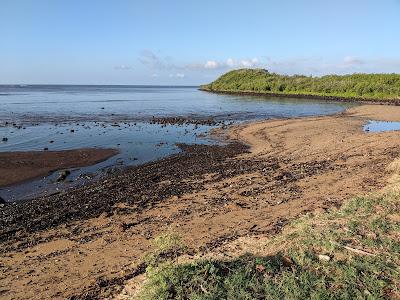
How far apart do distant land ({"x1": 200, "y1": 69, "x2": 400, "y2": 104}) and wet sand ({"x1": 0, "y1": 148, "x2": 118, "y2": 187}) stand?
1788 inches

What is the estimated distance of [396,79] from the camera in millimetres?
67875

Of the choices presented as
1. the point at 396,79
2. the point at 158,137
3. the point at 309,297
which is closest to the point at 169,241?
the point at 309,297

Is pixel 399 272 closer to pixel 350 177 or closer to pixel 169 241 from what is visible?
pixel 169 241

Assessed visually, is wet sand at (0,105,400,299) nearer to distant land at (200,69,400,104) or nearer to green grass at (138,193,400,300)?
green grass at (138,193,400,300)

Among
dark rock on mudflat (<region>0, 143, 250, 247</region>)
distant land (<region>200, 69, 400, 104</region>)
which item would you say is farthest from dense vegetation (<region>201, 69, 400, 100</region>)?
dark rock on mudflat (<region>0, 143, 250, 247</region>)

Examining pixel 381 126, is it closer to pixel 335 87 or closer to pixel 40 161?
pixel 40 161

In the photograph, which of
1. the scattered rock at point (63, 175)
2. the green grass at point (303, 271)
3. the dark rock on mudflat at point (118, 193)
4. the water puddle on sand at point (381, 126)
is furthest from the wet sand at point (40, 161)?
the water puddle on sand at point (381, 126)

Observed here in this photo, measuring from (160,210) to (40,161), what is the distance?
9.57 metres

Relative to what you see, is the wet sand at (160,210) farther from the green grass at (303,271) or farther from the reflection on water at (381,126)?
the reflection on water at (381,126)

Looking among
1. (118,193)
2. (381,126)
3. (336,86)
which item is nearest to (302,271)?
(118,193)

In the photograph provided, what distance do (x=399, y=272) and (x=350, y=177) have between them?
689 centimetres

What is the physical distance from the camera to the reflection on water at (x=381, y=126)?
27.2 m

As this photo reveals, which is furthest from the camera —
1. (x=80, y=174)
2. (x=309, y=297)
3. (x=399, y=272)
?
(x=80, y=174)

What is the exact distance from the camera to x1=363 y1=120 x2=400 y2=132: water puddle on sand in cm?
2714
